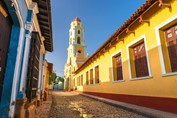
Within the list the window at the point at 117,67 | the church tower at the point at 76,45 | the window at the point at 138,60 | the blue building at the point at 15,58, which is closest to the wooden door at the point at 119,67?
the window at the point at 117,67

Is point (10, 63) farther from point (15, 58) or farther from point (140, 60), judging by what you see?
point (140, 60)

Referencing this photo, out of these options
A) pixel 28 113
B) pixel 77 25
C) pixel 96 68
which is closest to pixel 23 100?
pixel 28 113

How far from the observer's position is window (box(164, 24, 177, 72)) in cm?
464

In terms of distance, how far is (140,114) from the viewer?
4.70 metres

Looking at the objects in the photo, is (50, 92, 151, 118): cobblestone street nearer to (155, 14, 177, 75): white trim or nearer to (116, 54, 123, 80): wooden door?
(155, 14, 177, 75): white trim

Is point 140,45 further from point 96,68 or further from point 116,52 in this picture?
point 96,68

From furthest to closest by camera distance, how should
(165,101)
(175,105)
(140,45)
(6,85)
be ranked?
(140,45)
(165,101)
(175,105)
(6,85)

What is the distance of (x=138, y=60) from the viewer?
652cm

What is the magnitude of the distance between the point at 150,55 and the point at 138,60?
1105mm

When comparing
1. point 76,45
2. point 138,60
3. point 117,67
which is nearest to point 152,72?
point 138,60

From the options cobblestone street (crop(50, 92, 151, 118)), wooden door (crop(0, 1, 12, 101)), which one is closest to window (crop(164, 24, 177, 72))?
cobblestone street (crop(50, 92, 151, 118))

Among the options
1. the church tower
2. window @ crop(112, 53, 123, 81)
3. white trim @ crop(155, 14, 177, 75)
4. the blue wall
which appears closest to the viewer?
the blue wall

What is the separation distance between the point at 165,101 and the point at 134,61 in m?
2.66

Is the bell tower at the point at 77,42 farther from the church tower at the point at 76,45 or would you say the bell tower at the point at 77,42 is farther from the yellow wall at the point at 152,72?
the yellow wall at the point at 152,72
